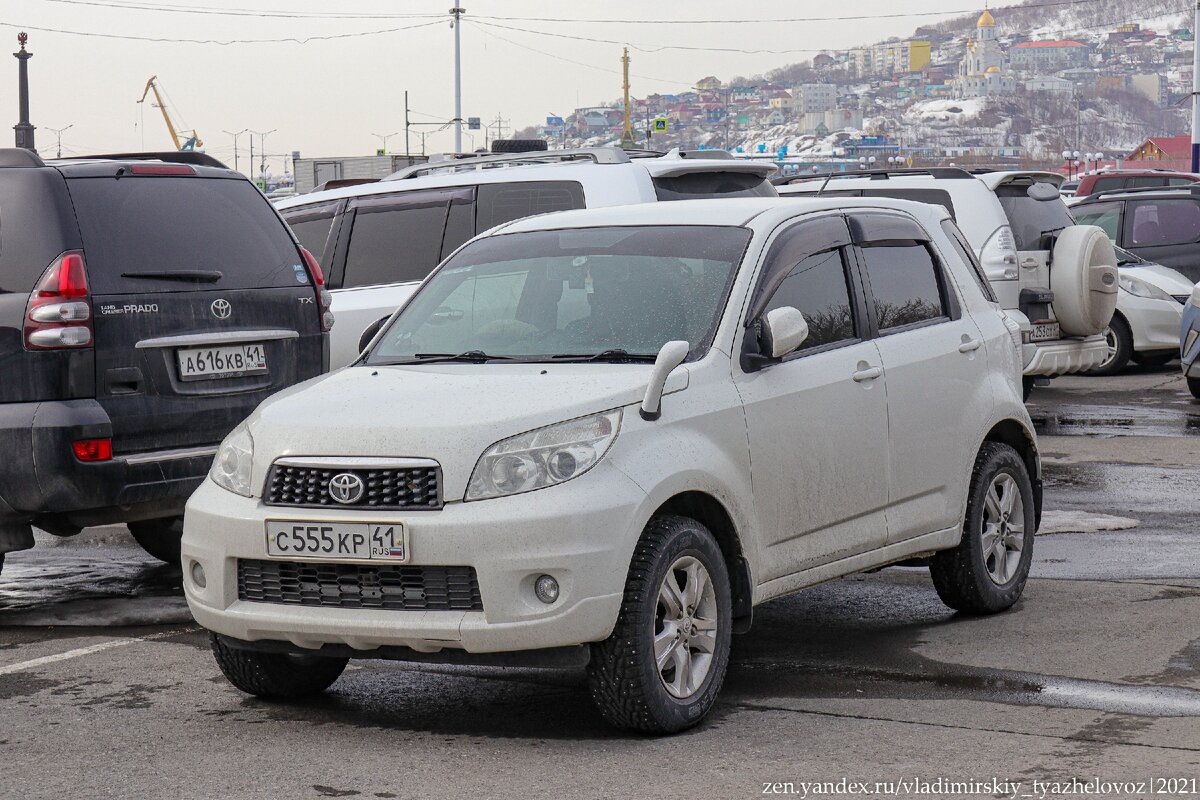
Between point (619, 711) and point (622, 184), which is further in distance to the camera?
point (622, 184)

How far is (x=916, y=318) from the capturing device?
6617 mm

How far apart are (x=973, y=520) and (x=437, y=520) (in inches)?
107

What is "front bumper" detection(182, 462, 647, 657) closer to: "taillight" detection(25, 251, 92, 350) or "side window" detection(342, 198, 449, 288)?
"taillight" detection(25, 251, 92, 350)

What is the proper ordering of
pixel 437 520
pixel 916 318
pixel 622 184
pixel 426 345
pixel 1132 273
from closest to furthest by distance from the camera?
pixel 437 520 < pixel 426 345 < pixel 916 318 < pixel 622 184 < pixel 1132 273

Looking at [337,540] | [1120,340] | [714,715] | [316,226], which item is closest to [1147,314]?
[1120,340]

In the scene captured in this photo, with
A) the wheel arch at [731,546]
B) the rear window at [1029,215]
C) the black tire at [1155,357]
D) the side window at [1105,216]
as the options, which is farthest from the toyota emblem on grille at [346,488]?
the side window at [1105,216]

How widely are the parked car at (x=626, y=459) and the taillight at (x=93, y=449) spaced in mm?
1194

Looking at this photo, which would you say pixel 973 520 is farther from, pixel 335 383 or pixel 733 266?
pixel 335 383

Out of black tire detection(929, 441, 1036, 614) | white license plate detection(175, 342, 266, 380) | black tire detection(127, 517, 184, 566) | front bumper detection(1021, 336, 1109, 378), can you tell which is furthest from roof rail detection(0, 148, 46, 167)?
front bumper detection(1021, 336, 1109, 378)

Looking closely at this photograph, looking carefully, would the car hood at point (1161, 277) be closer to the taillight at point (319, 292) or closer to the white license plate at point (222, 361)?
the taillight at point (319, 292)

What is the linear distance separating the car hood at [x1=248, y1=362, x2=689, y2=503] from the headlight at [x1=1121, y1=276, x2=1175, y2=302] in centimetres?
1365

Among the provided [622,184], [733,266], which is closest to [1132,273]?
[622,184]

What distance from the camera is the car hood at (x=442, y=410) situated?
491 cm

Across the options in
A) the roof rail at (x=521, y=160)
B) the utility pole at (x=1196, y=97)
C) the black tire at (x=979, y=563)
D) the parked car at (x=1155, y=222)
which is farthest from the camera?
the utility pole at (x=1196, y=97)
